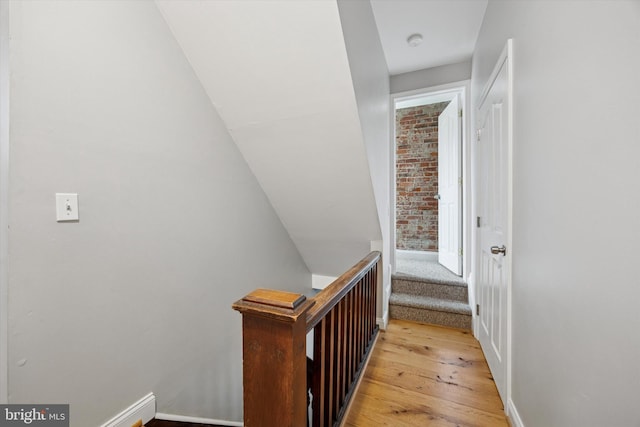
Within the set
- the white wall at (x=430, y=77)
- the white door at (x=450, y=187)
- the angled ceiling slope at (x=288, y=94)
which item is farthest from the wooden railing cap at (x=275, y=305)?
the white wall at (x=430, y=77)

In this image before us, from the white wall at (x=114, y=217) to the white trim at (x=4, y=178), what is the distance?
0.8 inches

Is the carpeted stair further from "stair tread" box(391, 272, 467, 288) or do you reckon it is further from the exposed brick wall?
the exposed brick wall

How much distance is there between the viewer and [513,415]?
1.42 metres

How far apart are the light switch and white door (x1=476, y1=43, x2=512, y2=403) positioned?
215cm

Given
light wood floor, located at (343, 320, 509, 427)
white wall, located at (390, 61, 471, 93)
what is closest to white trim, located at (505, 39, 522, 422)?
light wood floor, located at (343, 320, 509, 427)

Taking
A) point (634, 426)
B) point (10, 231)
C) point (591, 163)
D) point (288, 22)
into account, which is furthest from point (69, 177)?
point (634, 426)

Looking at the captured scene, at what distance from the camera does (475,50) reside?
8.11 ft

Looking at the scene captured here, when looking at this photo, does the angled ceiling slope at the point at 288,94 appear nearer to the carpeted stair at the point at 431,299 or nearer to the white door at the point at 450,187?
the carpeted stair at the point at 431,299

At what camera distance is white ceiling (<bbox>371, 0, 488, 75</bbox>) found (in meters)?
2.03

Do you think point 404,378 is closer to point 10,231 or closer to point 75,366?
point 75,366

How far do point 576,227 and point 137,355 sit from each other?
204 centimetres

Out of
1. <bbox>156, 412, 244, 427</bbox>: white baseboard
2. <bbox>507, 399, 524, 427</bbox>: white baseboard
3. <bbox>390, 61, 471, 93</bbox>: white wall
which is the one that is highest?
<bbox>390, 61, 471, 93</bbox>: white wall

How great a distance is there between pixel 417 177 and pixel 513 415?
3224mm

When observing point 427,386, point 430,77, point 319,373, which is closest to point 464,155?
point 430,77
